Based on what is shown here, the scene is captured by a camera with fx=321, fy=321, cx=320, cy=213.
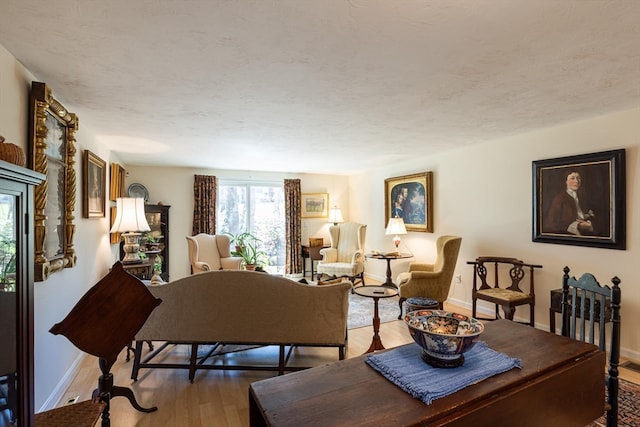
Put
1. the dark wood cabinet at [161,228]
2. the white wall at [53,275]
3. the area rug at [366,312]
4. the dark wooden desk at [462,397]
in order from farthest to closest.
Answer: the dark wood cabinet at [161,228] → the area rug at [366,312] → the white wall at [53,275] → the dark wooden desk at [462,397]

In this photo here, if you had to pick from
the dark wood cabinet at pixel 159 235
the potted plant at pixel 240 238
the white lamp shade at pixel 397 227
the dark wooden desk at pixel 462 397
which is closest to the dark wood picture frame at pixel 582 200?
the white lamp shade at pixel 397 227

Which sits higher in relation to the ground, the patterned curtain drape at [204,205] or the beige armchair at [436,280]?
the patterned curtain drape at [204,205]

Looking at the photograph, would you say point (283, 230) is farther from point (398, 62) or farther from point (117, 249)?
point (398, 62)

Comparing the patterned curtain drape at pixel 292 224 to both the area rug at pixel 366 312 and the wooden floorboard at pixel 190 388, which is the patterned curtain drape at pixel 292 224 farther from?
the wooden floorboard at pixel 190 388

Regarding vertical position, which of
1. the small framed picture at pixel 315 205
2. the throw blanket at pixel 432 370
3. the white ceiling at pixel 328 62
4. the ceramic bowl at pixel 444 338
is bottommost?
the throw blanket at pixel 432 370

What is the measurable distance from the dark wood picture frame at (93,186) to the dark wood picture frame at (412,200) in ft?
13.9

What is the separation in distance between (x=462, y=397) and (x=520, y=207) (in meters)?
3.28

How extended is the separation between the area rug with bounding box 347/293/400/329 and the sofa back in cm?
140

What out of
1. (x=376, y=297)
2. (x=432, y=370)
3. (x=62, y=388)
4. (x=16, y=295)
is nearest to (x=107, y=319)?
(x=16, y=295)

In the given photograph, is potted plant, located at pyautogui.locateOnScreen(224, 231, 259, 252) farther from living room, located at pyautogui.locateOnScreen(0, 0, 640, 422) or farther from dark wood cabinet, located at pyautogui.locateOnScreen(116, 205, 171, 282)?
dark wood cabinet, located at pyautogui.locateOnScreen(116, 205, 171, 282)

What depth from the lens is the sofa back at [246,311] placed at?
2.41 metres

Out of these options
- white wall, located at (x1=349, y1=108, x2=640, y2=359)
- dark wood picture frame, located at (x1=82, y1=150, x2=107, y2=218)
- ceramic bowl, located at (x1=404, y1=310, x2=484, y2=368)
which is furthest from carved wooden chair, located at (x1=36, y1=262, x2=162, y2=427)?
white wall, located at (x1=349, y1=108, x2=640, y2=359)

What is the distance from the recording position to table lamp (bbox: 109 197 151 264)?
11.8 ft

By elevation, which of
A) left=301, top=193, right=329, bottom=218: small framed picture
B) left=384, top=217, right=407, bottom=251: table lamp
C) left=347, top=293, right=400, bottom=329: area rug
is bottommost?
left=347, top=293, right=400, bottom=329: area rug
